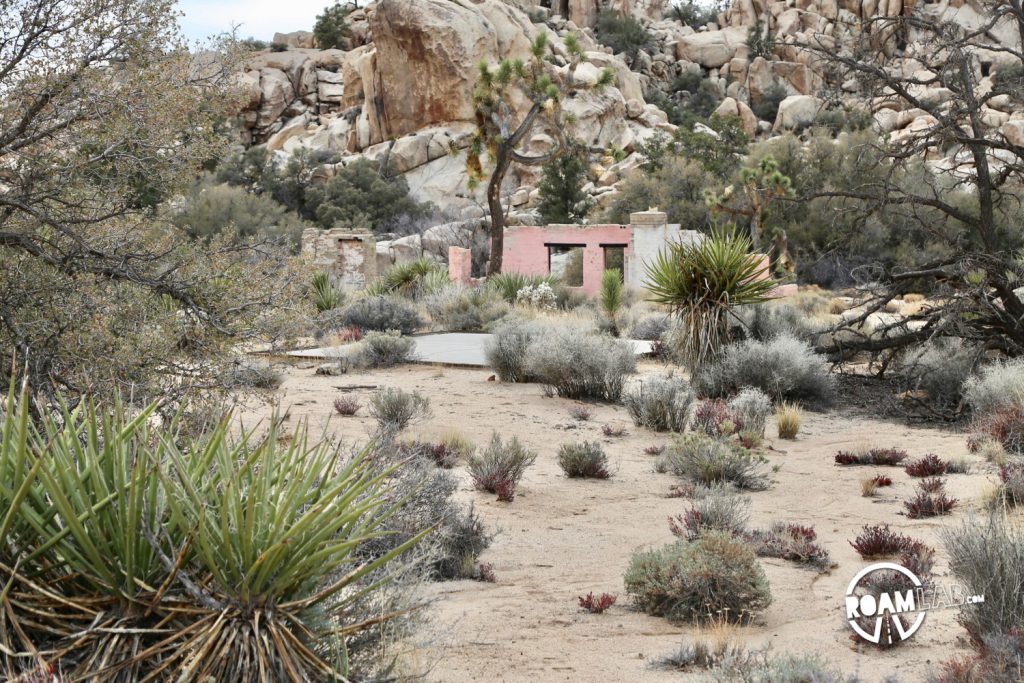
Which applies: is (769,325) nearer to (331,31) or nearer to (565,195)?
(565,195)

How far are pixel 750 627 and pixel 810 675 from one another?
1.39m

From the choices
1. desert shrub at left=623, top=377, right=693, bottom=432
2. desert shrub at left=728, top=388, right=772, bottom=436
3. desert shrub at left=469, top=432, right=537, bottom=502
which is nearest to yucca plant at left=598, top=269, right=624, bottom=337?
desert shrub at left=728, top=388, right=772, bottom=436

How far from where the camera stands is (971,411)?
38.9 ft

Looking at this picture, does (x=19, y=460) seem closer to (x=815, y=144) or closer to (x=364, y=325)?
(x=364, y=325)

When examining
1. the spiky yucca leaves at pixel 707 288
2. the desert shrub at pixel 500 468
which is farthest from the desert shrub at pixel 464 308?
the desert shrub at pixel 500 468

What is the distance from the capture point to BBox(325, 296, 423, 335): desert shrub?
70.5 ft

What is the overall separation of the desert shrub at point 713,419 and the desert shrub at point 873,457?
49.8 inches

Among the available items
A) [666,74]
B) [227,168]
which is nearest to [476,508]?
[227,168]

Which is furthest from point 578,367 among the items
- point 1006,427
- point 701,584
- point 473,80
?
point 473,80

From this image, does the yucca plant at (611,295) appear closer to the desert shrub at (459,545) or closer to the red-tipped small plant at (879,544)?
the desert shrub at (459,545)

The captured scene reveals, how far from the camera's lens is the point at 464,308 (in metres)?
24.2

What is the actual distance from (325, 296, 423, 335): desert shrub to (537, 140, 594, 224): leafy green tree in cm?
2121

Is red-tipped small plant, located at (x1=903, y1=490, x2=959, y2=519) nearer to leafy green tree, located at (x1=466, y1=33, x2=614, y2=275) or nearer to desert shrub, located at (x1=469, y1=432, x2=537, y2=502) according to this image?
desert shrub, located at (x1=469, y1=432, x2=537, y2=502)

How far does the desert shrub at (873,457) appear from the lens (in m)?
9.93
